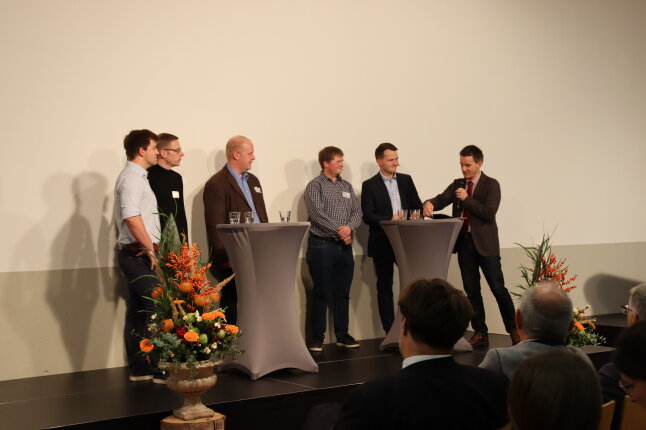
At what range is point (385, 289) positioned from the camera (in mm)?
6352

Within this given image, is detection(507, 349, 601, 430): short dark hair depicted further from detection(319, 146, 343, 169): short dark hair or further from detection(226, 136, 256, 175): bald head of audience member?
detection(319, 146, 343, 169): short dark hair

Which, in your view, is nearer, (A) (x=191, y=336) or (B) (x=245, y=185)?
(A) (x=191, y=336)

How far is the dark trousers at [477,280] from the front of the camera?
6.12 metres

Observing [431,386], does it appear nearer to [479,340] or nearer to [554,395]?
[554,395]

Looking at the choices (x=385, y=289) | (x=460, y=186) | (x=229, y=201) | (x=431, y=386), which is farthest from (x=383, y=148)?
(x=431, y=386)

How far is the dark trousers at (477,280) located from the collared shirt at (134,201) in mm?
2498

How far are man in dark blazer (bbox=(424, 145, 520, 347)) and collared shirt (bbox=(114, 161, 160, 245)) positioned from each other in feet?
7.06

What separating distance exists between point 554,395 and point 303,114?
17.1ft

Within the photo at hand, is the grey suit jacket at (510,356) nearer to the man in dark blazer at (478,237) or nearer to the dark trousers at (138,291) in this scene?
the dark trousers at (138,291)

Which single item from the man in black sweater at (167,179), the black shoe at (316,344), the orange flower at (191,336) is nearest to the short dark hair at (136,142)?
the man in black sweater at (167,179)

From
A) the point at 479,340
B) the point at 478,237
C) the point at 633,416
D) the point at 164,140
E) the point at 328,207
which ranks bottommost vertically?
the point at 479,340

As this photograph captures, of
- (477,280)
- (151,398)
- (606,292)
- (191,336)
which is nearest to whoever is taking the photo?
(191,336)

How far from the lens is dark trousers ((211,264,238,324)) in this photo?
17.9 ft

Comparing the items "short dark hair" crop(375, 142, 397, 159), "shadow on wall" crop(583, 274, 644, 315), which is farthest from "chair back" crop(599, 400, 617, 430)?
"shadow on wall" crop(583, 274, 644, 315)
